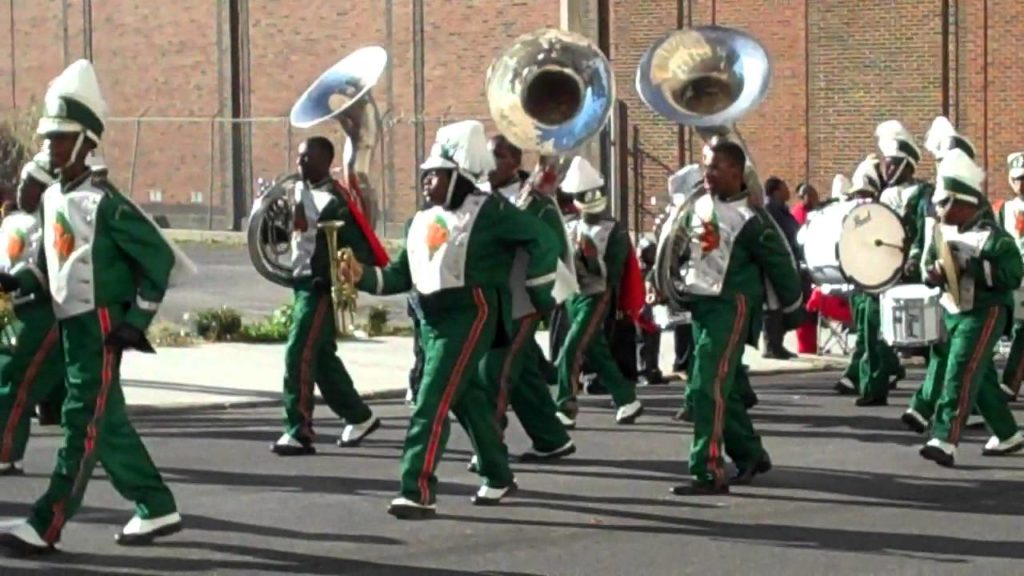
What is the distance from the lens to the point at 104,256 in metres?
10.1

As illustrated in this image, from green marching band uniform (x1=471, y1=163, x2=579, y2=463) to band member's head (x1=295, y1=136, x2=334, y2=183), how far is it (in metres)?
1.03

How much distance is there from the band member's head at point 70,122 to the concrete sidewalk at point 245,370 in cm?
631

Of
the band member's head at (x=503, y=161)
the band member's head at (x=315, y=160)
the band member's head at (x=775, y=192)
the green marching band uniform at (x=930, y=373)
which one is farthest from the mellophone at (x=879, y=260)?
the band member's head at (x=775, y=192)

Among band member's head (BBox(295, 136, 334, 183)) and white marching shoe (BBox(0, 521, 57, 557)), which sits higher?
band member's head (BBox(295, 136, 334, 183))

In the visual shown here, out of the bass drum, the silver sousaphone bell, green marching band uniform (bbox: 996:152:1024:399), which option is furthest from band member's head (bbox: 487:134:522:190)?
green marching band uniform (bbox: 996:152:1024:399)

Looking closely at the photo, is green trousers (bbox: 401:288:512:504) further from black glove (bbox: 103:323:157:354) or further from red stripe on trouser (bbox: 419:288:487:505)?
black glove (bbox: 103:323:157:354)

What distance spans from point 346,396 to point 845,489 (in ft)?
10.4

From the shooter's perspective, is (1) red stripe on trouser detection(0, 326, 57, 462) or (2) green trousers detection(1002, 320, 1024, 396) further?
(2) green trousers detection(1002, 320, 1024, 396)

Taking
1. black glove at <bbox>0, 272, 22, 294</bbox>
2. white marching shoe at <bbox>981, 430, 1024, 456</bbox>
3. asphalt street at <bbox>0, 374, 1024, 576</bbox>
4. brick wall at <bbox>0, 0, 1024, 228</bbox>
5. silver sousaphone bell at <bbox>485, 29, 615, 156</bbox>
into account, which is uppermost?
brick wall at <bbox>0, 0, 1024, 228</bbox>

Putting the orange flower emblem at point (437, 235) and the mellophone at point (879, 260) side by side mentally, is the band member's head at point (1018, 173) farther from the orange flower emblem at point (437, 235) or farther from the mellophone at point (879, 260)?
the orange flower emblem at point (437, 235)

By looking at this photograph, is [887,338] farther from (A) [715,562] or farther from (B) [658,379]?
(A) [715,562]

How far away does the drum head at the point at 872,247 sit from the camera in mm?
15289

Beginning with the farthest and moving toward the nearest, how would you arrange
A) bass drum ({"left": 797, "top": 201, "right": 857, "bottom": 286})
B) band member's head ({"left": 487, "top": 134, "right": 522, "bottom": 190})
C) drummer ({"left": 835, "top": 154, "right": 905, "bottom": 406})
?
drummer ({"left": 835, "top": 154, "right": 905, "bottom": 406}) < bass drum ({"left": 797, "top": 201, "right": 857, "bottom": 286}) < band member's head ({"left": 487, "top": 134, "right": 522, "bottom": 190})

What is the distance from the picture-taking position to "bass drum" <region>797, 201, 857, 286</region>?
51.1ft
